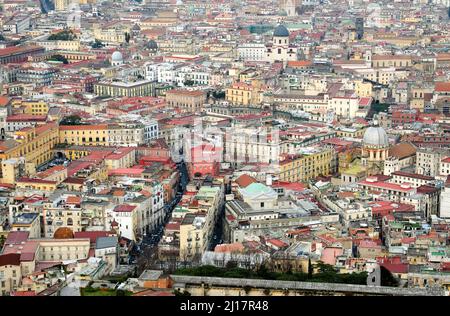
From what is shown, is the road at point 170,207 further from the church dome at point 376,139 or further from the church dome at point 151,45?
the church dome at point 151,45

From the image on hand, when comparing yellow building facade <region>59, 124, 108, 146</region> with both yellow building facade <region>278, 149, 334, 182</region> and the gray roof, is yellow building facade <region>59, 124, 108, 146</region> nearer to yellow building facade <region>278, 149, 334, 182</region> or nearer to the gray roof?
yellow building facade <region>278, 149, 334, 182</region>

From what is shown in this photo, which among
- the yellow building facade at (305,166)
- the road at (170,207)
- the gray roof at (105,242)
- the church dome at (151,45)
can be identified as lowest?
the road at (170,207)

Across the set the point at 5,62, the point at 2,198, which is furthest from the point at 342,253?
the point at 5,62

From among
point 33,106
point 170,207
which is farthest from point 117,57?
point 170,207

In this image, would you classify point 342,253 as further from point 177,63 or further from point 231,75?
point 177,63

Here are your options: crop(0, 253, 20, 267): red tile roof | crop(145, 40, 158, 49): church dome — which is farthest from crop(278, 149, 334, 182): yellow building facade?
crop(145, 40, 158, 49): church dome

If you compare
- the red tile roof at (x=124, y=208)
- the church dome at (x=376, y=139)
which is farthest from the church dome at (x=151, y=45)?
the red tile roof at (x=124, y=208)

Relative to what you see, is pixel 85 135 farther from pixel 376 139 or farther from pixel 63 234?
pixel 63 234

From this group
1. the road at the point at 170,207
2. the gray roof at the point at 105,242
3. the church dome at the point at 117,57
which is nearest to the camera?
the gray roof at the point at 105,242
